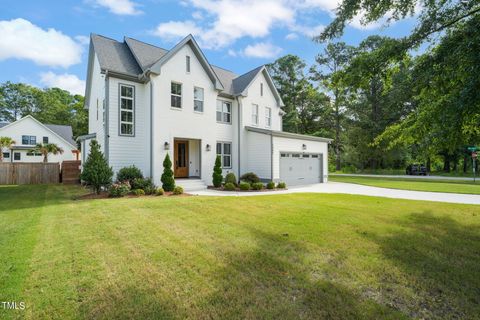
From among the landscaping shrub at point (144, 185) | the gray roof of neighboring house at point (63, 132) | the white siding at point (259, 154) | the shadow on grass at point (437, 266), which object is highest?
the gray roof of neighboring house at point (63, 132)

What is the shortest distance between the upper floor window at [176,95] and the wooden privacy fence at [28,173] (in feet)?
36.1

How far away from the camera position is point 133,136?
13.1 metres

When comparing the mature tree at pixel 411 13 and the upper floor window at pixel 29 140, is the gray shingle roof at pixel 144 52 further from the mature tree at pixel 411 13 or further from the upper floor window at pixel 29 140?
the upper floor window at pixel 29 140

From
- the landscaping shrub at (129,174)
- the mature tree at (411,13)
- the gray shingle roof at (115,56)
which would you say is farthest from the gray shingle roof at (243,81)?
the mature tree at (411,13)

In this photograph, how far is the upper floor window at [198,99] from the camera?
14914 millimetres

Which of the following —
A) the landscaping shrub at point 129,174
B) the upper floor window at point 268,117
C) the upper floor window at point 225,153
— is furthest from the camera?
the upper floor window at point 268,117

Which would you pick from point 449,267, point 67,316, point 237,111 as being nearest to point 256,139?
point 237,111

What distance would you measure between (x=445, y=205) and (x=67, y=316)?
11.3 m

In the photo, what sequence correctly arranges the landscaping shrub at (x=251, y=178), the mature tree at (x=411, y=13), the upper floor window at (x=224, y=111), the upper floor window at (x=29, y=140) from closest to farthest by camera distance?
the mature tree at (x=411, y=13), the landscaping shrub at (x=251, y=178), the upper floor window at (x=224, y=111), the upper floor window at (x=29, y=140)

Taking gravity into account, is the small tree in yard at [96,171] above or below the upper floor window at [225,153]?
below

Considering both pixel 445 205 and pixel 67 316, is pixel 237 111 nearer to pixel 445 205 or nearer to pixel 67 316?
pixel 445 205

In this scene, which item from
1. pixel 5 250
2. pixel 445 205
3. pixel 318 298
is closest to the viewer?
pixel 318 298

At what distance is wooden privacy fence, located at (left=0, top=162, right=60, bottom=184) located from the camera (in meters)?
16.9

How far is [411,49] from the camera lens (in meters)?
5.80
